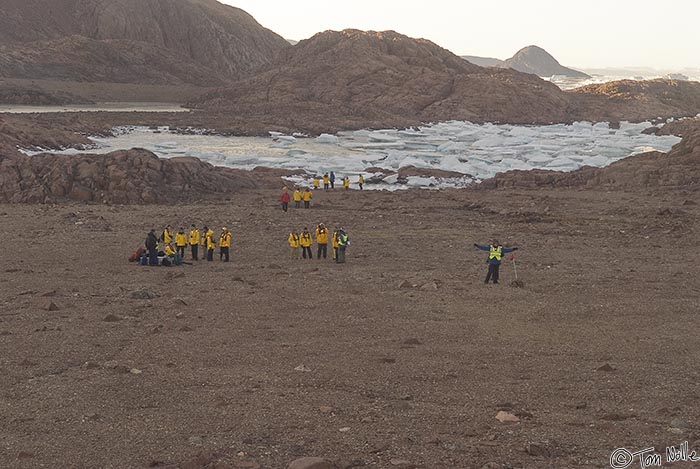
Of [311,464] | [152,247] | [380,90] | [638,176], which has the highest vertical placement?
[380,90]

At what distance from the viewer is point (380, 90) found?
243ft

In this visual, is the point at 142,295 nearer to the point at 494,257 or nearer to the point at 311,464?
the point at 494,257

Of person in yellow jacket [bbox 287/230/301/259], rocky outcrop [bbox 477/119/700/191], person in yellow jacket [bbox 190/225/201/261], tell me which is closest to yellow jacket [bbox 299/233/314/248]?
person in yellow jacket [bbox 287/230/301/259]

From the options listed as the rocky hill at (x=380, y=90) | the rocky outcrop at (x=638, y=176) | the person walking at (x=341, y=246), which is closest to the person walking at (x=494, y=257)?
the person walking at (x=341, y=246)

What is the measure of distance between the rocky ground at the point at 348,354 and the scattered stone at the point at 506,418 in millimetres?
63

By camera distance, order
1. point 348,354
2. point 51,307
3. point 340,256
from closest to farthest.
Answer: point 348,354
point 51,307
point 340,256

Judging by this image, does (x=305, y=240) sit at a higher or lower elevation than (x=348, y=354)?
higher

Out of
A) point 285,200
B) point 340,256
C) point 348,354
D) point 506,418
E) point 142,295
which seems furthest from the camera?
point 285,200

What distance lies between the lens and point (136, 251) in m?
16.5

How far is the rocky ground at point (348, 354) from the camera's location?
6.79 m

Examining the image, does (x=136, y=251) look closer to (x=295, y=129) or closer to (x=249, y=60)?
(x=295, y=129)

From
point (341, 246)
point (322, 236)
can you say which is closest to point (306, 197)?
point (322, 236)

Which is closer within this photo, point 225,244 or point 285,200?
point 225,244

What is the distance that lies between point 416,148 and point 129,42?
217 feet
